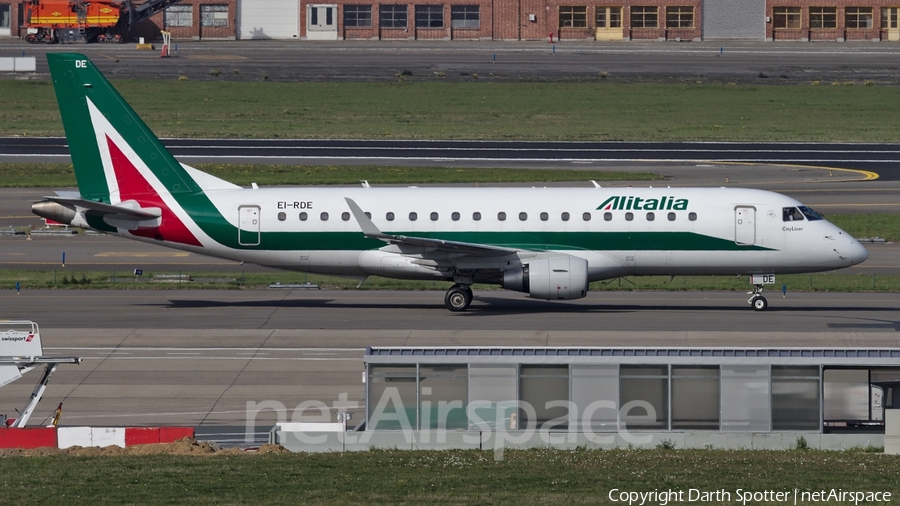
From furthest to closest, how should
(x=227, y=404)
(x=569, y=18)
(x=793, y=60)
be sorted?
(x=569, y=18), (x=793, y=60), (x=227, y=404)

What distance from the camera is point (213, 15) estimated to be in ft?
433

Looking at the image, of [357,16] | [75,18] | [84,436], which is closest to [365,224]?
[84,436]

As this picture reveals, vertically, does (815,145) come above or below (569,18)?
below

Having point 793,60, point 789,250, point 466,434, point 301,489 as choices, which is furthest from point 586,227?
point 793,60

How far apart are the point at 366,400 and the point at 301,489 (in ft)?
17.9

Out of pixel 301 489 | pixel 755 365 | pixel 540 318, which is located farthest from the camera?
pixel 540 318

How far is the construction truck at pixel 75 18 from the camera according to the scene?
126m

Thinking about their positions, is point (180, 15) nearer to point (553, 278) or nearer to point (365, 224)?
point (365, 224)

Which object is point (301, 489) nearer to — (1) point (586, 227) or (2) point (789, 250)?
(1) point (586, 227)

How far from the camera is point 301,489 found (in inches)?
696

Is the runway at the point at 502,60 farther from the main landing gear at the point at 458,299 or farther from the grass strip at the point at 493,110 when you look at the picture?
the main landing gear at the point at 458,299

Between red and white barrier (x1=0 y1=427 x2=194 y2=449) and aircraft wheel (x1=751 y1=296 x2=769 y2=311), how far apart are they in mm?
22271

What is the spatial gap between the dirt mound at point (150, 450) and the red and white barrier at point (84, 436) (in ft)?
1.05

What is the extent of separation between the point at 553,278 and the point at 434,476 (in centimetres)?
1901
